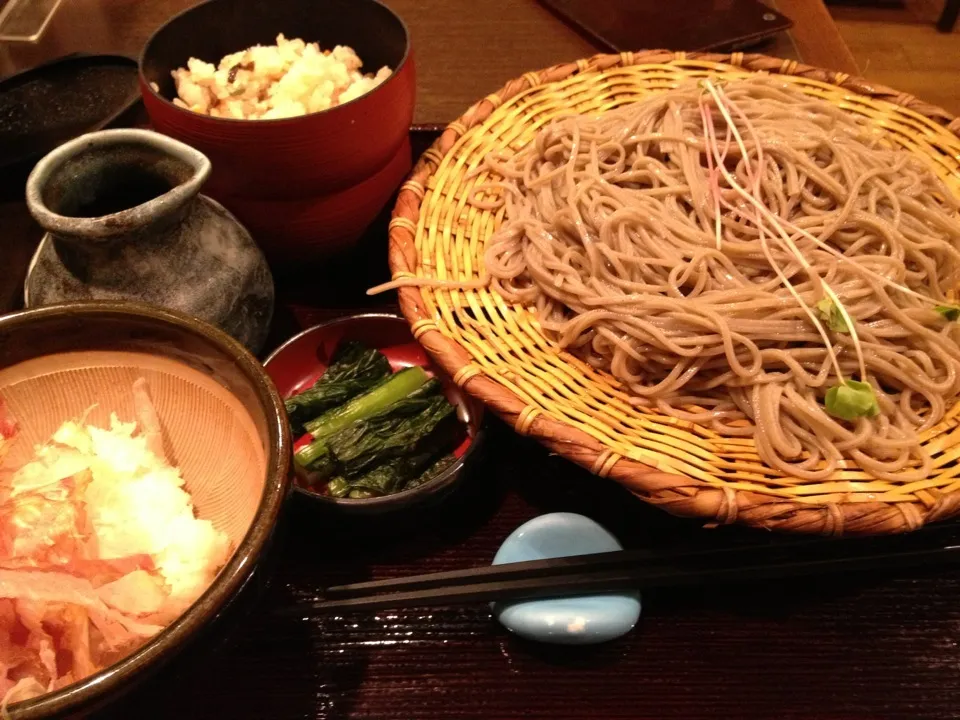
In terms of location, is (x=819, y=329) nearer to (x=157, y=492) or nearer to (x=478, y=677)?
(x=478, y=677)

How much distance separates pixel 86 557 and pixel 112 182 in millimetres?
745

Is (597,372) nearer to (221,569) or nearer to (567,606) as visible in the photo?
(567,606)

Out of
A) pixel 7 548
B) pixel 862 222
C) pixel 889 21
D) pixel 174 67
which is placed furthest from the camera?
pixel 889 21

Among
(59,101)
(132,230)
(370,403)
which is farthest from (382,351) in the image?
(59,101)

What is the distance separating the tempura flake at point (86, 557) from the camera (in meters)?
0.92

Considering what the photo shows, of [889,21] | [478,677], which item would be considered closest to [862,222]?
[478,677]

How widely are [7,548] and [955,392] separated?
1.80 metres

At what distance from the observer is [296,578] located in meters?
1.37

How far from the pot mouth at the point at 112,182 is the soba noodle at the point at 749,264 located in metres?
0.74

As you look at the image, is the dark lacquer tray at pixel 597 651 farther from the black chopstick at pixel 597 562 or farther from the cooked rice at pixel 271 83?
the cooked rice at pixel 271 83

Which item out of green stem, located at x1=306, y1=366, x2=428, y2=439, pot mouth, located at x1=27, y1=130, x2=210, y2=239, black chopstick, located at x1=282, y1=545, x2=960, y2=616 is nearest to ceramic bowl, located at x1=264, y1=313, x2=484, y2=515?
green stem, located at x1=306, y1=366, x2=428, y2=439

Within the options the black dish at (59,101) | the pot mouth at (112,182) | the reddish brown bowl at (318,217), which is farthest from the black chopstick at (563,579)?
the black dish at (59,101)

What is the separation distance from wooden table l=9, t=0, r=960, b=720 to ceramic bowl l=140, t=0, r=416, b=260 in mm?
728

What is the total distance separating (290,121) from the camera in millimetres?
1432
